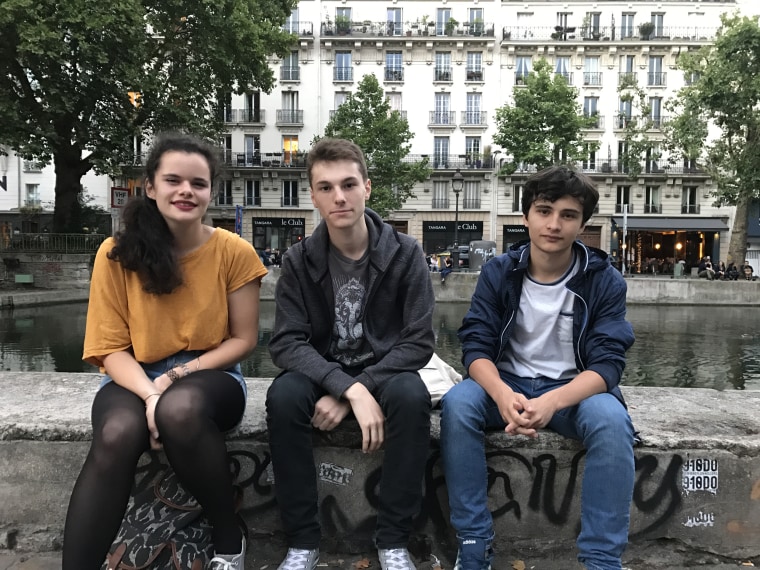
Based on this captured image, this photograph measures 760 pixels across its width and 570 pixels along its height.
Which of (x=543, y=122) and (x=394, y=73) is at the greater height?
(x=394, y=73)

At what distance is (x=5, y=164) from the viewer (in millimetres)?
35375

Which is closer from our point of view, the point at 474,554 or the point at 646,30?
the point at 474,554

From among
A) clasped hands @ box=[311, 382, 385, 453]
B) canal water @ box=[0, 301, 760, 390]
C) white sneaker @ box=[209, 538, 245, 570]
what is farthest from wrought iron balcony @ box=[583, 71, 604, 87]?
white sneaker @ box=[209, 538, 245, 570]

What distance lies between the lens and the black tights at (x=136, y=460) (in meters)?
1.77

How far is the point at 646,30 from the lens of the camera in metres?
35.6

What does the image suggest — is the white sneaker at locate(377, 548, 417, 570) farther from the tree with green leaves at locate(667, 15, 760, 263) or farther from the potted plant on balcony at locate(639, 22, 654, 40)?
the potted plant on balcony at locate(639, 22, 654, 40)

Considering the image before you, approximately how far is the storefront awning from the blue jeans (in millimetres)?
37301

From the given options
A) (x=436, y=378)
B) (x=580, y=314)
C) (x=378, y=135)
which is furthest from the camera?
(x=378, y=135)

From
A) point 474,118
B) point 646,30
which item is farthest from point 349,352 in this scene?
point 646,30

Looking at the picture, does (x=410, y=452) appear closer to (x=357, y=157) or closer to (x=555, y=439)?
(x=555, y=439)

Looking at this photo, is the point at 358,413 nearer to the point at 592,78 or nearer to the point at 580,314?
the point at 580,314

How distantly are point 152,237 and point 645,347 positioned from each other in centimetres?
915

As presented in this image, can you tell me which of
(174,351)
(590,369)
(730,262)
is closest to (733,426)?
(590,369)

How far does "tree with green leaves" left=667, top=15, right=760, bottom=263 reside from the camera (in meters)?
21.9
